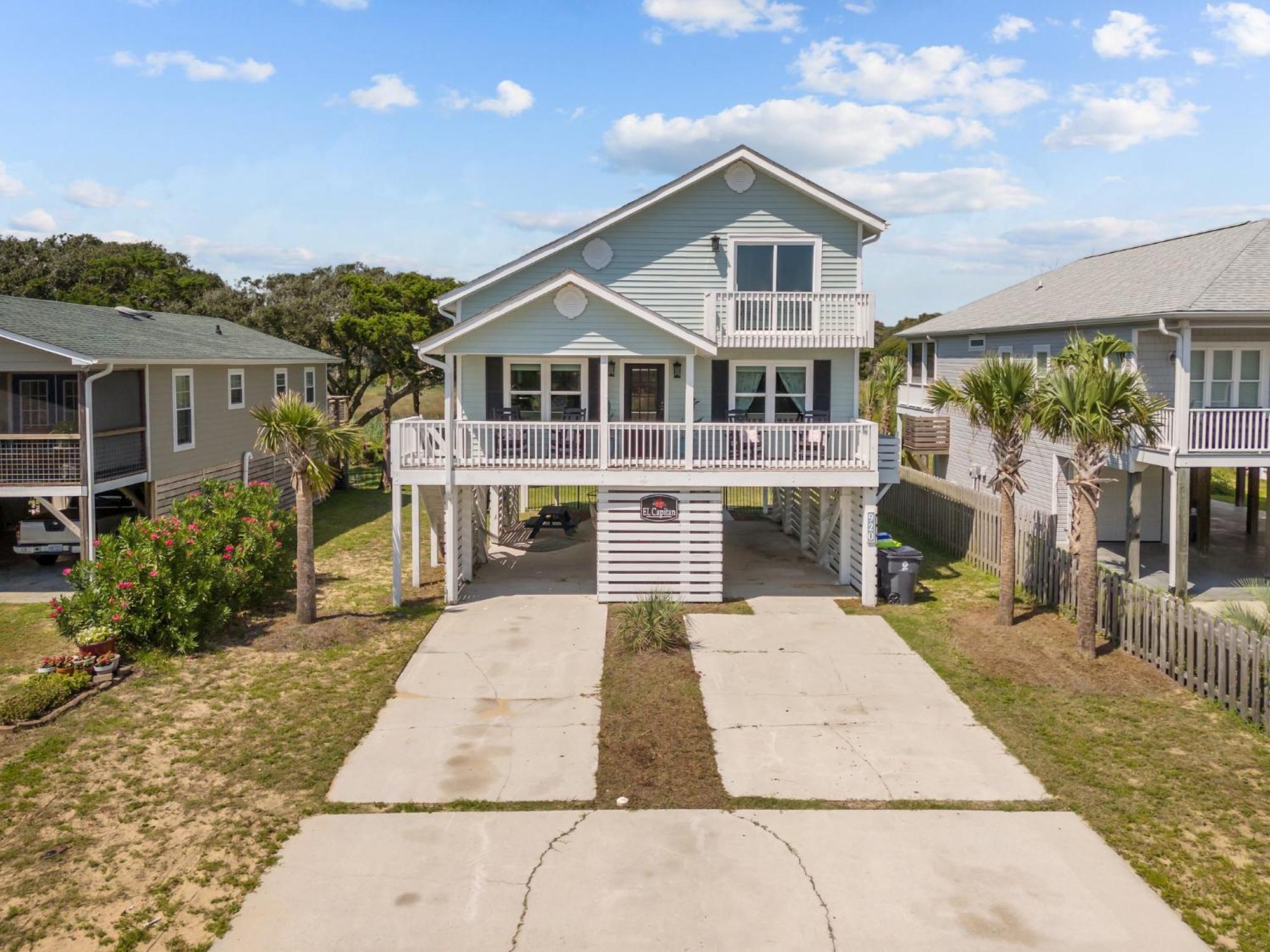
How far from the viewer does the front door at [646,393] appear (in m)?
19.4

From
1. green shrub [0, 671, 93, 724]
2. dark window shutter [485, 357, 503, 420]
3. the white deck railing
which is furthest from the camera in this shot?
dark window shutter [485, 357, 503, 420]

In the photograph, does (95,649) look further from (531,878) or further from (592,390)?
(592,390)

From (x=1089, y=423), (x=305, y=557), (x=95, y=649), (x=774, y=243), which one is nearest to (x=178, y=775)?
(x=95, y=649)

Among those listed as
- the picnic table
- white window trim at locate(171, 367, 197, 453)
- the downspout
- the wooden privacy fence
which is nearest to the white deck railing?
the wooden privacy fence

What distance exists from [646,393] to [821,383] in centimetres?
362

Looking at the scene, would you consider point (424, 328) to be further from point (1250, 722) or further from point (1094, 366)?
point (1250, 722)

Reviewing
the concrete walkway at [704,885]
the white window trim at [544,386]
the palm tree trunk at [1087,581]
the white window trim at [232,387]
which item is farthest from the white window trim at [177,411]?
the palm tree trunk at [1087,581]

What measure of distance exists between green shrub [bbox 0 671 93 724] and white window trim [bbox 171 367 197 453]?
9432 millimetres

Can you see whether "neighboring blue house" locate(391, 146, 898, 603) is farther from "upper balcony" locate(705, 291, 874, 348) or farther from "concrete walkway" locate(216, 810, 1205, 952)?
"concrete walkway" locate(216, 810, 1205, 952)

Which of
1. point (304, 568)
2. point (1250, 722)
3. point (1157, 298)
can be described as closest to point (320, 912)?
point (304, 568)

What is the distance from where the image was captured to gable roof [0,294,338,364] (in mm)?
17641

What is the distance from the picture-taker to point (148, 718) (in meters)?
11.5

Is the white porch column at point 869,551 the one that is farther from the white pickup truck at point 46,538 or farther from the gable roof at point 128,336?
the white pickup truck at point 46,538

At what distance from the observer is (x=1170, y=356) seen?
18.2 metres
